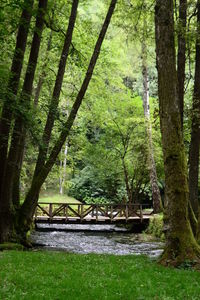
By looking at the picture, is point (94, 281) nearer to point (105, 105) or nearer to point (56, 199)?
point (105, 105)

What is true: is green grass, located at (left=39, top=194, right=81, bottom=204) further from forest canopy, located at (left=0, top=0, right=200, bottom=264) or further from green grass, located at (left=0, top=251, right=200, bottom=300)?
green grass, located at (left=0, top=251, right=200, bottom=300)

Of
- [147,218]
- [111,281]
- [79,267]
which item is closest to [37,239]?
[147,218]

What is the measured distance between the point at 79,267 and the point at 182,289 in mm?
2434

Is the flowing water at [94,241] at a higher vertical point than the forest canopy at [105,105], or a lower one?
lower

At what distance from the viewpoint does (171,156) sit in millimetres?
7664

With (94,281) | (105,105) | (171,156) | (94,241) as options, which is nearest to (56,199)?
(105,105)

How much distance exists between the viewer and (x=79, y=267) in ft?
22.9

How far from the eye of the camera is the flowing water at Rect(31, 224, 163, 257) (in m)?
13.3

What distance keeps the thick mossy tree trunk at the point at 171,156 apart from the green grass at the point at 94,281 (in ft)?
2.31

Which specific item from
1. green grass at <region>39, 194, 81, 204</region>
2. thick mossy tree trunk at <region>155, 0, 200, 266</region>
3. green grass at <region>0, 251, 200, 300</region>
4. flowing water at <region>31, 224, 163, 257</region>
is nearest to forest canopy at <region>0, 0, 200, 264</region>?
thick mossy tree trunk at <region>155, 0, 200, 266</region>

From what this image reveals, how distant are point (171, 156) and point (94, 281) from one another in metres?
3.46

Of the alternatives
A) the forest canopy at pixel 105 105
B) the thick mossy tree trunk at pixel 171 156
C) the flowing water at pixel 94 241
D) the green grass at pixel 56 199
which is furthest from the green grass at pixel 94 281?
the green grass at pixel 56 199

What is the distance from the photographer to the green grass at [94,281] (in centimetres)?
488

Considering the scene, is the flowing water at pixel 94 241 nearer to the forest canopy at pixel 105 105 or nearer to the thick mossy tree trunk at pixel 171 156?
the forest canopy at pixel 105 105
